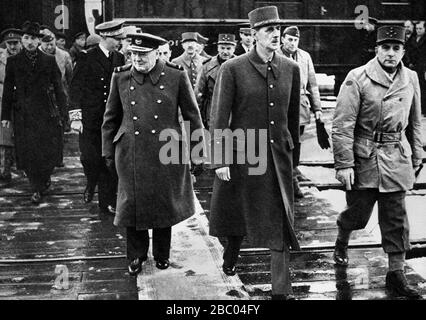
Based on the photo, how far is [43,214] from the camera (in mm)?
7879

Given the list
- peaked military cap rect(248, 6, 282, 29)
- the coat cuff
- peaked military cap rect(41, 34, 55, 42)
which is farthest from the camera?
peaked military cap rect(41, 34, 55, 42)

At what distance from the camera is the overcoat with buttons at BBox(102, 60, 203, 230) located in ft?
18.3

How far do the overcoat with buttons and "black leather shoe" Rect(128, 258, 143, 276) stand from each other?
1.16 ft

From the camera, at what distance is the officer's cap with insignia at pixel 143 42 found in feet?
17.9

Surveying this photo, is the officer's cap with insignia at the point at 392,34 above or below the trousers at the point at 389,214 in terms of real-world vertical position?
above

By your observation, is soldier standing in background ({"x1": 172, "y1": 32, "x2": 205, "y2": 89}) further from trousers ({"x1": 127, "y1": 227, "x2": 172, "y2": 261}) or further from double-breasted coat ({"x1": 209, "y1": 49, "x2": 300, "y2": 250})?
double-breasted coat ({"x1": 209, "y1": 49, "x2": 300, "y2": 250})

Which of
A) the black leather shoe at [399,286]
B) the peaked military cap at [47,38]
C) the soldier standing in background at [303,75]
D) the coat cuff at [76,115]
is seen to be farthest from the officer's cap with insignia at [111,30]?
the peaked military cap at [47,38]

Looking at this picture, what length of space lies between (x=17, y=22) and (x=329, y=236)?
12372mm

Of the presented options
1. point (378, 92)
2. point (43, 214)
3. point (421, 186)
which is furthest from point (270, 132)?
point (421, 186)

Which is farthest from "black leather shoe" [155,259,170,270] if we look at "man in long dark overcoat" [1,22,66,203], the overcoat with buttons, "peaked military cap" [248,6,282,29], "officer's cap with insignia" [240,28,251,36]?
"officer's cap with insignia" [240,28,251,36]

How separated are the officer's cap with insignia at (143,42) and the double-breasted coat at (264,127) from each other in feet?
2.08

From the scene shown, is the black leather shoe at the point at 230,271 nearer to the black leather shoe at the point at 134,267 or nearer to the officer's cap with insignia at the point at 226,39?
the black leather shoe at the point at 134,267

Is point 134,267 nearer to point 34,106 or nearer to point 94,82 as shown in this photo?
point 94,82
